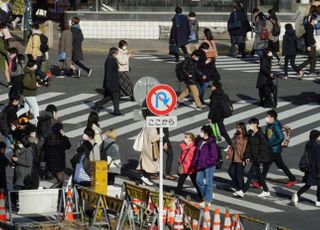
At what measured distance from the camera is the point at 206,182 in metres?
23.1

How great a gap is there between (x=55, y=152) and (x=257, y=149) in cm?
369

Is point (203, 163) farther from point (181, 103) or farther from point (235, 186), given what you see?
point (181, 103)

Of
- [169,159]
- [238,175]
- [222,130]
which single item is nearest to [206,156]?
[238,175]

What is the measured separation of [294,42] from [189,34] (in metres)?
3.60

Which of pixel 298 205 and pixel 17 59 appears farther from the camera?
pixel 17 59

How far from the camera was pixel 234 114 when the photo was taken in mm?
31766

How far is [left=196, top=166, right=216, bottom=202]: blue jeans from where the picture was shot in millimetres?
23047

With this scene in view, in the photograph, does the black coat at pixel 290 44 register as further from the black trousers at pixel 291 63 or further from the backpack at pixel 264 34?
the backpack at pixel 264 34

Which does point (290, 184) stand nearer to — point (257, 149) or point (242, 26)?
point (257, 149)

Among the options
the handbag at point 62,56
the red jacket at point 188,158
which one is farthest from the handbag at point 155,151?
the handbag at point 62,56

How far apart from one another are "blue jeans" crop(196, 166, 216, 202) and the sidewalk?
18.2 meters

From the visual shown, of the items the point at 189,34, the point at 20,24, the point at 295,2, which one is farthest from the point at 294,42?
the point at 20,24

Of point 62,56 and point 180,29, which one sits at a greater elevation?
point 180,29

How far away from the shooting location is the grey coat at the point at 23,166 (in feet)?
74.5
